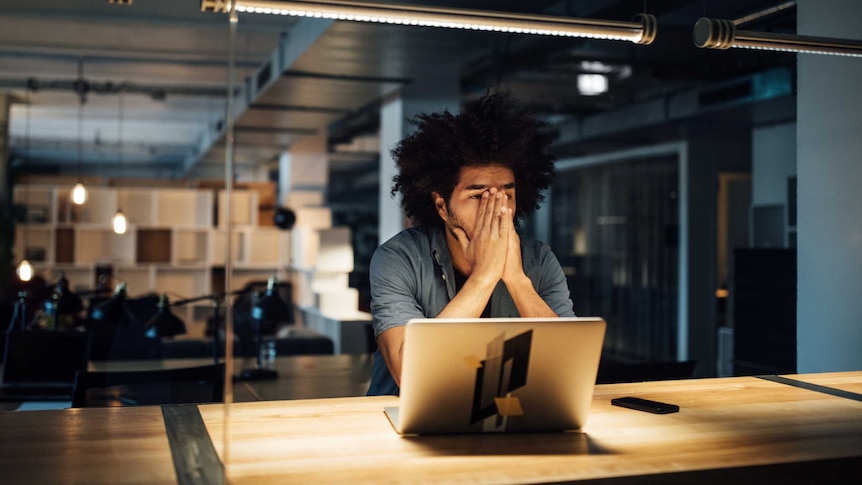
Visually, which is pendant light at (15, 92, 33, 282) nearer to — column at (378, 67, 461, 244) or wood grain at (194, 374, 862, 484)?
column at (378, 67, 461, 244)

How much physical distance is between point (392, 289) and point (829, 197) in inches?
81.2

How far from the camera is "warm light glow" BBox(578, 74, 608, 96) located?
8500 millimetres

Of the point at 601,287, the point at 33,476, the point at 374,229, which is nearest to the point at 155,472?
the point at 33,476

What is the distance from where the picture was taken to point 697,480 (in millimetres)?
1495

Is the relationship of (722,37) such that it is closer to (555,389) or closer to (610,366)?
(610,366)

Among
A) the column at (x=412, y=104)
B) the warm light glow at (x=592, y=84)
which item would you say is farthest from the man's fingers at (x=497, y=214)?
the warm light glow at (x=592, y=84)

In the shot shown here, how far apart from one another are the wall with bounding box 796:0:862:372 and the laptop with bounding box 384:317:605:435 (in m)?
2.08

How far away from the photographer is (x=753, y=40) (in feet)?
8.64

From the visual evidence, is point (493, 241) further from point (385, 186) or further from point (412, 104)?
point (385, 186)

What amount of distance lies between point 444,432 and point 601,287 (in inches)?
435

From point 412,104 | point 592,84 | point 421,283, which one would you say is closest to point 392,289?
point 421,283

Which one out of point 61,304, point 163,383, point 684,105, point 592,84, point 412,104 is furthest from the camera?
point 592,84

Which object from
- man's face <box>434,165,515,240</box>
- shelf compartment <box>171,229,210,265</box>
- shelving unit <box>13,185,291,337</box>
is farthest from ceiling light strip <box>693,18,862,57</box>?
shelf compartment <box>171,229,210,265</box>

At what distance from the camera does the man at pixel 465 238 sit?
2.36 metres
